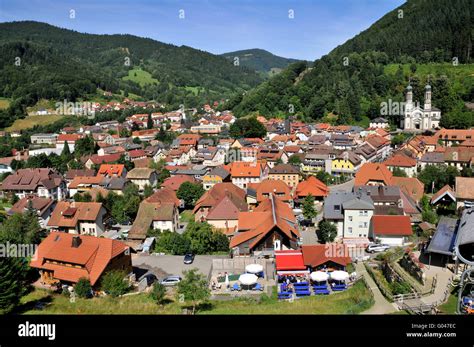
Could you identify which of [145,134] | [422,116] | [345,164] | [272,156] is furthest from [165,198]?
[145,134]

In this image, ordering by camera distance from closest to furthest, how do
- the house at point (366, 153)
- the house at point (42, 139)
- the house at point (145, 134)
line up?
the house at point (366, 153)
the house at point (42, 139)
the house at point (145, 134)

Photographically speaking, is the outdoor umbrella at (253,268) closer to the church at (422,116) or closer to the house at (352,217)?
the house at (352,217)

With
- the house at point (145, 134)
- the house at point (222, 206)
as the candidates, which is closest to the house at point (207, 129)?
the house at point (145, 134)

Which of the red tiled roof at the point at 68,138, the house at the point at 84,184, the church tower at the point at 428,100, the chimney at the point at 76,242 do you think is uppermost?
the church tower at the point at 428,100

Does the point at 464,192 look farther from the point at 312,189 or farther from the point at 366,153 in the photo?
the point at 366,153

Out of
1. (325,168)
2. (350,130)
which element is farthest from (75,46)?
(325,168)

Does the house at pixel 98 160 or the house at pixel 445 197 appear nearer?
the house at pixel 445 197
